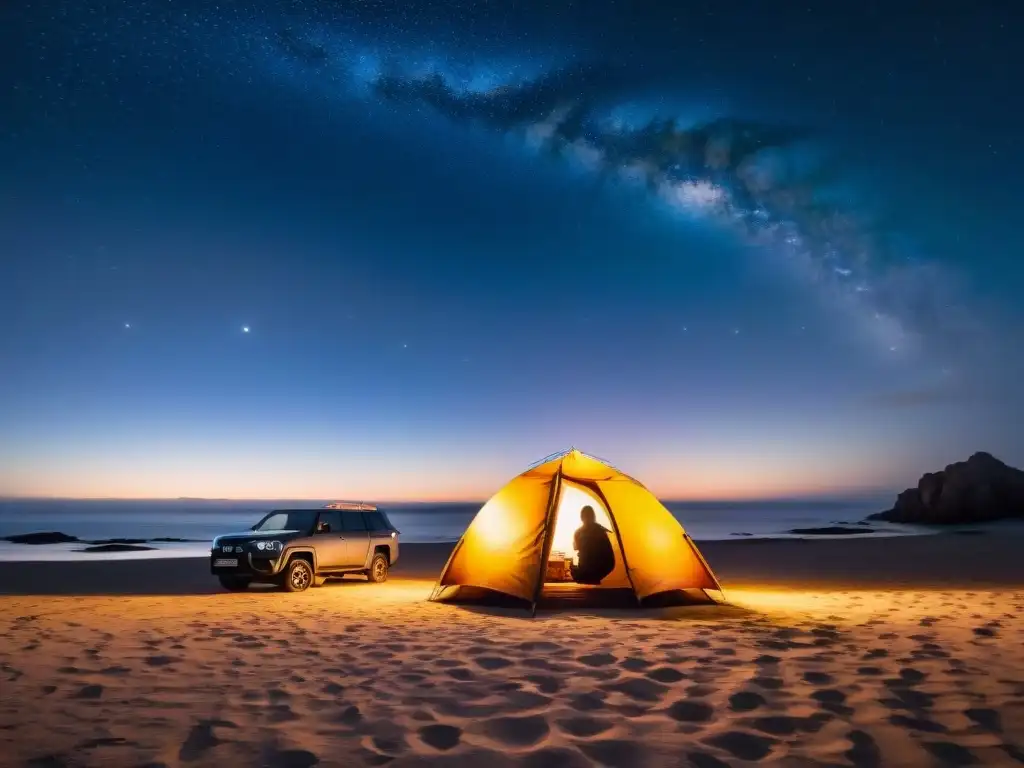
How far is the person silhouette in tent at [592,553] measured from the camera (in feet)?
43.5

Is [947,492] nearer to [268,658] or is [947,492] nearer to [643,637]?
[643,637]

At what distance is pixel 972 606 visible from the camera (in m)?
12.1

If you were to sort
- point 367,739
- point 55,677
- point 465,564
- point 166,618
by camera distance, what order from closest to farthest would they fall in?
point 367,739 < point 55,677 < point 166,618 < point 465,564

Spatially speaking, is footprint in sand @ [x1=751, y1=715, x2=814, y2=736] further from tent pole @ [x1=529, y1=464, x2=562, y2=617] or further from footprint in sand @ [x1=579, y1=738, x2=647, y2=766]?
tent pole @ [x1=529, y1=464, x2=562, y2=617]

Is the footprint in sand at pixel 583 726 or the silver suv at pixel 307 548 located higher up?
the silver suv at pixel 307 548

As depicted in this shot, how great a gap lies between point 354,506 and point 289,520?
153 cm

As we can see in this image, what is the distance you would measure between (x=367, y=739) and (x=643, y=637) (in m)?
4.90

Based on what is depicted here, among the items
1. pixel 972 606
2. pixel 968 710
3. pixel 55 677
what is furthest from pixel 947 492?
pixel 55 677

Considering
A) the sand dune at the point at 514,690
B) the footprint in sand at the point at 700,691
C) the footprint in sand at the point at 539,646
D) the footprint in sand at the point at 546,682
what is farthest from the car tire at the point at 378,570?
the footprint in sand at the point at 700,691

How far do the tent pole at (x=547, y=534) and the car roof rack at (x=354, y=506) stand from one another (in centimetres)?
667

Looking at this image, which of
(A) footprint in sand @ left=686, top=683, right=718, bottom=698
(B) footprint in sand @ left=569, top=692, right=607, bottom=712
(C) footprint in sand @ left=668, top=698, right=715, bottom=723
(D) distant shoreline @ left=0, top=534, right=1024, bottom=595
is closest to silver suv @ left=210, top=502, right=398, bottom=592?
(D) distant shoreline @ left=0, top=534, right=1024, bottom=595

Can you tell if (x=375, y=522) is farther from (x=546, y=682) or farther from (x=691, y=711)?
(x=691, y=711)

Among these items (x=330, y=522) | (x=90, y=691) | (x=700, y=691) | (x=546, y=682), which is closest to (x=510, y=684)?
(x=546, y=682)

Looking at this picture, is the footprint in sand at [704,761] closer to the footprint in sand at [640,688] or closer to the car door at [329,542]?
the footprint in sand at [640,688]
